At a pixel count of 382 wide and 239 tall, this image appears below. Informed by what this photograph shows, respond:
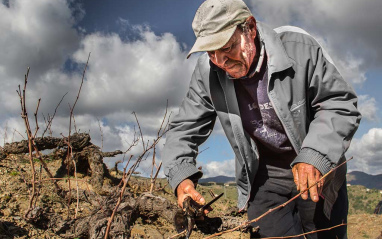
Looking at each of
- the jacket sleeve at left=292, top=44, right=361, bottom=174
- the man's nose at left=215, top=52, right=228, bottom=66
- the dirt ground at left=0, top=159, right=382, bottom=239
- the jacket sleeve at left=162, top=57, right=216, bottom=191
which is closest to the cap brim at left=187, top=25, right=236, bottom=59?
the man's nose at left=215, top=52, right=228, bottom=66

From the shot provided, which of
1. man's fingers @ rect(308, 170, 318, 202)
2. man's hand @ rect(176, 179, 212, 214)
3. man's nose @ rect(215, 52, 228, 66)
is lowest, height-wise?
man's fingers @ rect(308, 170, 318, 202)

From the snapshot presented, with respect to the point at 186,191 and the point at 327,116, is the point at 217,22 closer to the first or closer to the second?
the point at 327,116

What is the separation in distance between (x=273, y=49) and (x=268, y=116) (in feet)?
1.47

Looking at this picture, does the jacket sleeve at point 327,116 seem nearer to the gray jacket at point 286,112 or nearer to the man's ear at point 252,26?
the gray jacket at point 286,112

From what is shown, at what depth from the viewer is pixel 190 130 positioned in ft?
7.70

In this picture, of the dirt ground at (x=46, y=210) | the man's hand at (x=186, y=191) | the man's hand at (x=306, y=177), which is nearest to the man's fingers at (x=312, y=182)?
the man's hand at (x=306, y=177)

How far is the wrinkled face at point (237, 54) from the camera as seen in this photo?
1999mm

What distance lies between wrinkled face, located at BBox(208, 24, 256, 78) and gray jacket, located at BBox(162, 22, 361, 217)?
0.12 metres

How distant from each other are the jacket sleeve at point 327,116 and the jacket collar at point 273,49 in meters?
0.18

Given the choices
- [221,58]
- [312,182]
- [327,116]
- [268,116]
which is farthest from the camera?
[268,116]

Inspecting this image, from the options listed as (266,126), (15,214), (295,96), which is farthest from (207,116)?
(15,214)

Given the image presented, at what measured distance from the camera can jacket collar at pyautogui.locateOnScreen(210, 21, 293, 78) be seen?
206 cm

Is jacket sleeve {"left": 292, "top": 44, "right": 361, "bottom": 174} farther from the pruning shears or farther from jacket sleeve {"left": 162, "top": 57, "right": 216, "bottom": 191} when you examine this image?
jacket sleeve {"left": 162, "top": 57, "right": 216, "bottom": 191}

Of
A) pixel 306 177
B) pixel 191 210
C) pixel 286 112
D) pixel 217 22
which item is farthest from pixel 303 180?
pixel 217 22
